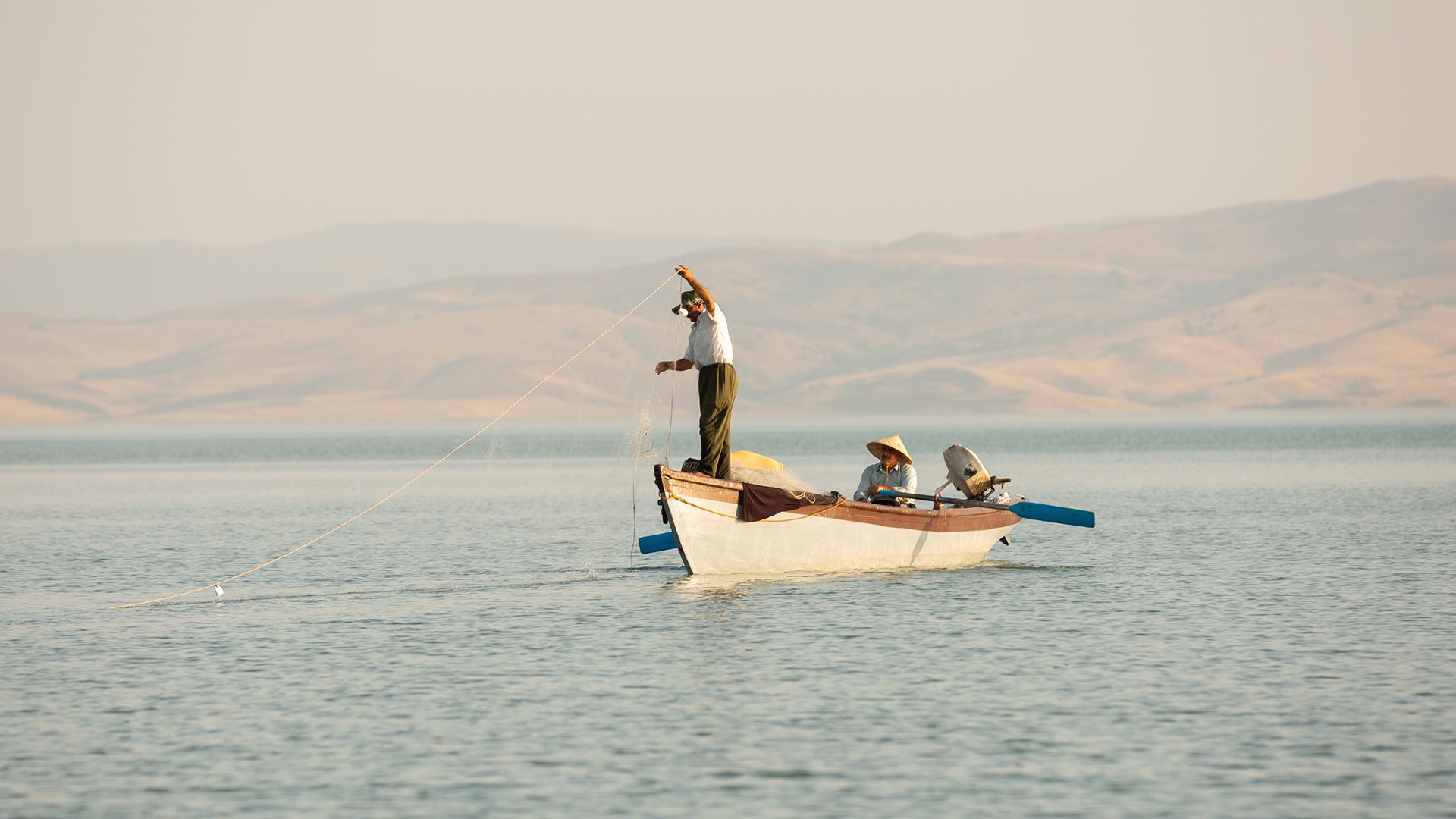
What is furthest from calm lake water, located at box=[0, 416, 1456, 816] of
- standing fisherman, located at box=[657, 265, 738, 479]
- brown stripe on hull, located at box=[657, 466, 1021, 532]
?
standing fisherman, located at box=[657, 265, 738, 479]

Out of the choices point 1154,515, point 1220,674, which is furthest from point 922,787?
point 1154,515

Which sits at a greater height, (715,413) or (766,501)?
(715,413)

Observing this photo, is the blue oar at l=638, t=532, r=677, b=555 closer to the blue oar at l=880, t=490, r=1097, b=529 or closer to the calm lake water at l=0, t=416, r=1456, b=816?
the calm lake water at l=0, t=416, r=1456, b=816

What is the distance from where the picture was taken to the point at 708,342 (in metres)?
24.8

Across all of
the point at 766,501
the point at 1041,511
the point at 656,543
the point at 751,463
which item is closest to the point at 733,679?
the point at 766,501

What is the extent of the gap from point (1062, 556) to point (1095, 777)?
19.7m

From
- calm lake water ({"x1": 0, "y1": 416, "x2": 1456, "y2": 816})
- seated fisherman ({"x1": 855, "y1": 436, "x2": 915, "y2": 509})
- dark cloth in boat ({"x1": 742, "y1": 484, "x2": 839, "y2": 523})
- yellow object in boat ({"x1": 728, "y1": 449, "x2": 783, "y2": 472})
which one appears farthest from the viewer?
seated fisherman ({"x1": 855, "y1": 436, "x2": 915, "y2": 509})

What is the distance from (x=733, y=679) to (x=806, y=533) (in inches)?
308

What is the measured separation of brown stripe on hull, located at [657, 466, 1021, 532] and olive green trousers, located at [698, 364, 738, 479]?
1.48ft

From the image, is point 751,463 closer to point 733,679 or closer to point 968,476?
point 968,476

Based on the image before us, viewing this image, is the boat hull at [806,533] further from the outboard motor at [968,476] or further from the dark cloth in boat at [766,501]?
the outboard motor at [968,476]

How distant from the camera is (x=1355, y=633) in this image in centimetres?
2108

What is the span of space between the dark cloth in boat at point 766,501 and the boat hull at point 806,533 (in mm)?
99

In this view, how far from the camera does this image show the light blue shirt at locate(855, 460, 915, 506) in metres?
27.6
